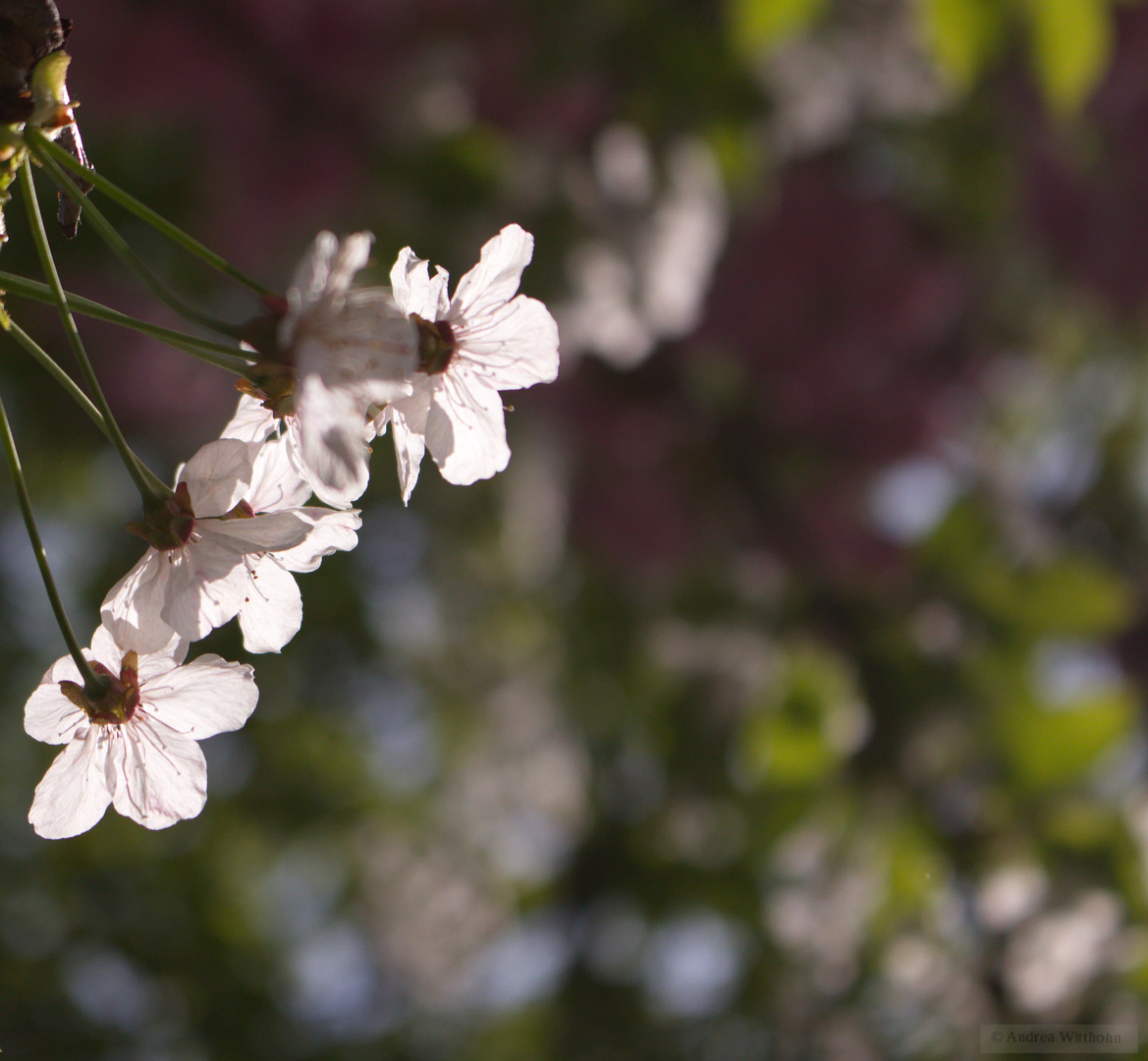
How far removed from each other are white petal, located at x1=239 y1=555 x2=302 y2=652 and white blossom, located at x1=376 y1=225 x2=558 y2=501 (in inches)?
2.2

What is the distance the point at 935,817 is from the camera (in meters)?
1.15

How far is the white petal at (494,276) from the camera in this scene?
0.33 metres

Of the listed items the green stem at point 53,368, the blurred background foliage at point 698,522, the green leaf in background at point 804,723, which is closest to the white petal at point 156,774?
the green stem at point 53,368

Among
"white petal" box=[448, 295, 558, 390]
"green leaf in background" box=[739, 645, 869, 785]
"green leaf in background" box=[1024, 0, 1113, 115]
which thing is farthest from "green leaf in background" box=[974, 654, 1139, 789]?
"white petal" box=[448, 295, 558, 390]

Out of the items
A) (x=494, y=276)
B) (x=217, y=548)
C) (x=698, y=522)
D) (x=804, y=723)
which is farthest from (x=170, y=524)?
(x=698, y=522)

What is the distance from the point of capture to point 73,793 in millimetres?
332

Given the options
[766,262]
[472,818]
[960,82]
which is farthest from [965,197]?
[472,818]

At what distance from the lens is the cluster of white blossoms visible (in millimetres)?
317

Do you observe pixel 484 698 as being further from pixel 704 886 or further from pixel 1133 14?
pixel 1133 14

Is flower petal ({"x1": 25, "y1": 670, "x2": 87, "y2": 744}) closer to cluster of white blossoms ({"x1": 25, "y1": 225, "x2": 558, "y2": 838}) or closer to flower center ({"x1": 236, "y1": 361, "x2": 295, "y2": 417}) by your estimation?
cluster of white blossoms ({"x1": 25, "y1": 225, "x2": 558, "y2": 838})

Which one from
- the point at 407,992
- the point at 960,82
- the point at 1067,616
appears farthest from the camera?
the point at 407,992

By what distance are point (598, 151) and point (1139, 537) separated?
97 centimetres

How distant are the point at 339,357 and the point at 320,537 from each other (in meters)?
0.08

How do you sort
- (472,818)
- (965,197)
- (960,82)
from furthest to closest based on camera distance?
1. (472,818)
2. (965,197)
3. (960,82)
